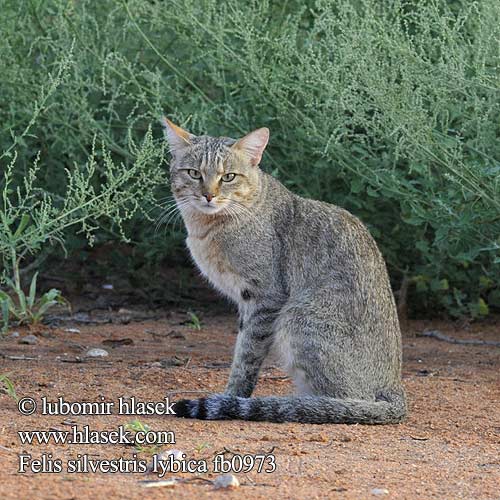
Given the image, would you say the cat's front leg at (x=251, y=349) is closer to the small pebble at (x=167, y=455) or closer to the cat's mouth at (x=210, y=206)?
the cat's mouth at (x=210, y=206)

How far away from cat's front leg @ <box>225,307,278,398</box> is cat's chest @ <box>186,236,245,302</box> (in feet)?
0.67

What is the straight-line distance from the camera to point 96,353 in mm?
7195

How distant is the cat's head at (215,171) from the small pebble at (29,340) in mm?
Answer: 1622

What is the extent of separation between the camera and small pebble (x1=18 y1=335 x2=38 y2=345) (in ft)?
24.5

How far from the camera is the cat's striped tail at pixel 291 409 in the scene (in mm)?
5551

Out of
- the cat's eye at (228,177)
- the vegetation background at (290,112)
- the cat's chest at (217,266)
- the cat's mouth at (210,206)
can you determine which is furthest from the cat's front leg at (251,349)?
the vegetation background at (290,112)

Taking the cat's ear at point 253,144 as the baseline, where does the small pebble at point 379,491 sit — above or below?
below

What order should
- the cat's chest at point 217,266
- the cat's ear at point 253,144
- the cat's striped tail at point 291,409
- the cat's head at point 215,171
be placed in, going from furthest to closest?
1. the cat's ear at point 253,144
2. the cat's head at point 215,171
3. the cat's chest at point 217,266
4. the cat's striped tail at point 291,409

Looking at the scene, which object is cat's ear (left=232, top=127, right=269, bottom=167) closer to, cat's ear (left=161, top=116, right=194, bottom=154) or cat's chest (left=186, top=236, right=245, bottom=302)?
cat's ear (left=161, top=116, right=194, bottom=154)

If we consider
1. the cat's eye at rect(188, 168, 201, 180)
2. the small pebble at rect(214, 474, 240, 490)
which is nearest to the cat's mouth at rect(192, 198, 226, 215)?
the cat's eye at rect(188, 168, 201, 180)

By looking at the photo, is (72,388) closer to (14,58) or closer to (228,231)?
(228,231)

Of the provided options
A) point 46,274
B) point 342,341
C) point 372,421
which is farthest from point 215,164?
point 46,274

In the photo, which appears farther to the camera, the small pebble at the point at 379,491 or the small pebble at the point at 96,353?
the small pebble at the point at 96,353

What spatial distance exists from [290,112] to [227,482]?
377 cm
